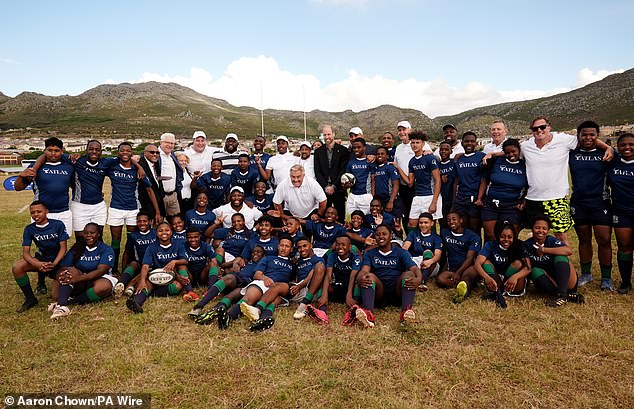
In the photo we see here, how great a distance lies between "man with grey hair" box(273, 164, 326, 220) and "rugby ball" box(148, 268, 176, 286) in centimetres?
218

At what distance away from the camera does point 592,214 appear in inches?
257

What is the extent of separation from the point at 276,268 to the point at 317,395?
2631mm

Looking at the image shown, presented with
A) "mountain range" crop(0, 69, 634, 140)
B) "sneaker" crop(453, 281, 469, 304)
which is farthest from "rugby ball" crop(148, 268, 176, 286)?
"mountain range" crop(0, 69, 634, 140)

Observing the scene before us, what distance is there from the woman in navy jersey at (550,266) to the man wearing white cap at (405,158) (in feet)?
8.34

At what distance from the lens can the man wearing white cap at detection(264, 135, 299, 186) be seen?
29.0 feet

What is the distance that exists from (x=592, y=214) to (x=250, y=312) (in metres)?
5.47

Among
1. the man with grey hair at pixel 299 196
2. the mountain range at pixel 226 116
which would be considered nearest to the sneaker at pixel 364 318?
the man with grey hair at pixel 299 196

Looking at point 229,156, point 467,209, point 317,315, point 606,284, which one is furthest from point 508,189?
point 229,156

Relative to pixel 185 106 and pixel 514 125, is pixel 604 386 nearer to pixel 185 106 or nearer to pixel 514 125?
pixel 514 125

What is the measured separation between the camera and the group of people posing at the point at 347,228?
593 cm

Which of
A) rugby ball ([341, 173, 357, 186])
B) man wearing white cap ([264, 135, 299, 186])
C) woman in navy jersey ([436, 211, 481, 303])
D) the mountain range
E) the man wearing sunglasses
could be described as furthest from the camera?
the mountain range

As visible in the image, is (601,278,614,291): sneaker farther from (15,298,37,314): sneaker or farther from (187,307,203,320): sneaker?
(15,298,37,314): sneaker

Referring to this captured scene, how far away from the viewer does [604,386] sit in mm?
3832

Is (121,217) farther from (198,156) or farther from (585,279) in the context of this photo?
(585,279)
